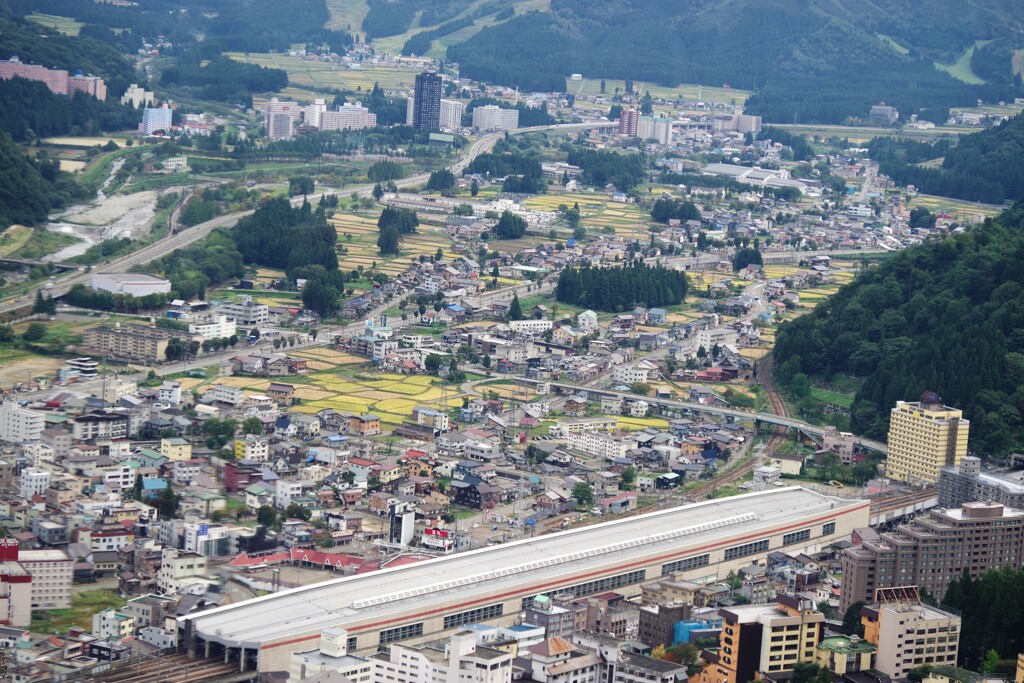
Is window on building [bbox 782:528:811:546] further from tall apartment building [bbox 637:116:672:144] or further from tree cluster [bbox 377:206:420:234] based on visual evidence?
tall apartment building [bbox 637:116:672:144]

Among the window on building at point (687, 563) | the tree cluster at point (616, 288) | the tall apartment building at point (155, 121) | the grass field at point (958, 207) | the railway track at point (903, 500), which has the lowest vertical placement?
the window on building at point (687, 563)

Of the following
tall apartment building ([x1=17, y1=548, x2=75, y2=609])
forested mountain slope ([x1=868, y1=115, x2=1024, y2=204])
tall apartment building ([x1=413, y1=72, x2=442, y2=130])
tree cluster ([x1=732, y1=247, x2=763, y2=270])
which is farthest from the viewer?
tall apartment building ([x1=413, y1=72, x2=442, y2=130])

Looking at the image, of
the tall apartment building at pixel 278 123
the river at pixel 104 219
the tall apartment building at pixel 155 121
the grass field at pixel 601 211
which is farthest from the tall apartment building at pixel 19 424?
the tall apartment building at pixel 278 123

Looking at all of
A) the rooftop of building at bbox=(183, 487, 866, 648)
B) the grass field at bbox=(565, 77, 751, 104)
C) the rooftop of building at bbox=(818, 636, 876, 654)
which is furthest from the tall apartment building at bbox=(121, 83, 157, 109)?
the rooftop of building at bbox=(818, 636, 876, 654)

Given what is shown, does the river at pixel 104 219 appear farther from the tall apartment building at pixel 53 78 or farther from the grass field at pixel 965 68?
the grass field at pixel 965 68

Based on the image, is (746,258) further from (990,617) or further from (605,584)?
(990,617)

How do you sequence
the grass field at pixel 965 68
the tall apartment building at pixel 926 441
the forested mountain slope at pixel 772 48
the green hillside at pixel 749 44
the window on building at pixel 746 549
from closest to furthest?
the window on building at pixel 746 549
the tall apartment building at pixel 926 441
the forested mountain slope at pixel 772 48
the green hillside at pixel 749 44
the grass field at pixel 965 68
